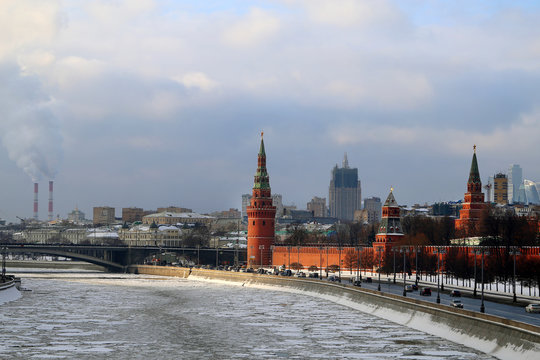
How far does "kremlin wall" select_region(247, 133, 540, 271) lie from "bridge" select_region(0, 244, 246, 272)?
11733 millimetres

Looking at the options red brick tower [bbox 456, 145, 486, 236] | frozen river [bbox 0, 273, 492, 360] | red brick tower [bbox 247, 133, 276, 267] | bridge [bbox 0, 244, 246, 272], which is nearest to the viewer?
frozen river [bbox 0, 273, 492, 360]

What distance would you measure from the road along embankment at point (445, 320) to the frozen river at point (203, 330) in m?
0.80

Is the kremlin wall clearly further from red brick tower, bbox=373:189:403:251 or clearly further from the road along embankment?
the road along embankment

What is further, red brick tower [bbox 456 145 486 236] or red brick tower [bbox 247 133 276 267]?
red brick tower [bbox 247 133 276 267]

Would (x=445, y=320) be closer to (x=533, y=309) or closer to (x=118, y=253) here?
(x=533, y=309)

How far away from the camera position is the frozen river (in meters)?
44.7

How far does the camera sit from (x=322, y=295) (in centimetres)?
8519

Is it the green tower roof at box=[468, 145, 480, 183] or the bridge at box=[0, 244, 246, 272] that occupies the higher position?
the green tower roof at box=[468, 145, 480, 183]

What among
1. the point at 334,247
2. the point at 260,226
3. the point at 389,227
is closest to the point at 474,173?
the point at 389,227

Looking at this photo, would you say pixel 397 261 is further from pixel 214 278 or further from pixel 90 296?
pixel 90 296

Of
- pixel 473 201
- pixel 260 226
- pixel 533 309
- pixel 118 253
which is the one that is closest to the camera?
pixel 533 309

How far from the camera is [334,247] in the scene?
137m

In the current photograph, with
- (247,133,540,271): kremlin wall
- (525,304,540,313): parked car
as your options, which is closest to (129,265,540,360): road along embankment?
(525,304,540,313): parked car

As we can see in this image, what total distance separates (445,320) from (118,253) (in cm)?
12110
